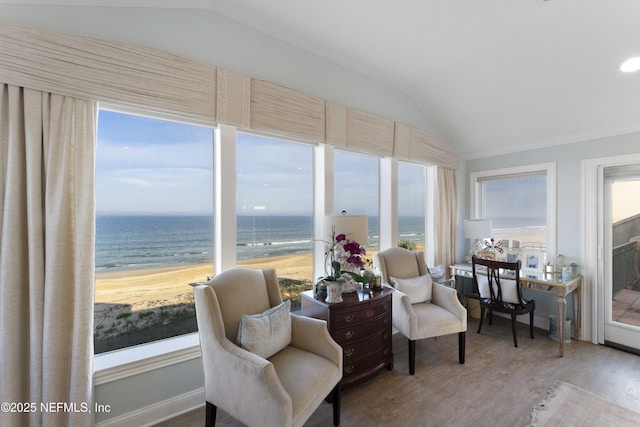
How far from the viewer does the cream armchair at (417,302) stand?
2488mm

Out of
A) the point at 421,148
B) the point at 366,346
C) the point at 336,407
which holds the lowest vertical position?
the point at 336,407

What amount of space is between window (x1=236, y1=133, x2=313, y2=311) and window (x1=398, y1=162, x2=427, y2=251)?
1.36 m

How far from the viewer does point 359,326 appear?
2217mm

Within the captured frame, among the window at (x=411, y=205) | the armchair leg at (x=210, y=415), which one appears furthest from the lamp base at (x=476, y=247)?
the armchair leg at (x=210, y=415)

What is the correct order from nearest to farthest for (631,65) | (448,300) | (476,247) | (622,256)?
1. (631,65)
2. (448,300)
3. (622,256)
4. (476,247)

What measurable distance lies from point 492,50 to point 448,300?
245cm

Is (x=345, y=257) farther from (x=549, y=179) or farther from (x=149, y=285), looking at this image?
(x=549, y=179)

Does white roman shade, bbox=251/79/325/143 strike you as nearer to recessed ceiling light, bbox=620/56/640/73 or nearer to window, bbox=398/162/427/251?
window, bbox=398/162/427/251

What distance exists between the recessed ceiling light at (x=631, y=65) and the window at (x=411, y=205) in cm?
203

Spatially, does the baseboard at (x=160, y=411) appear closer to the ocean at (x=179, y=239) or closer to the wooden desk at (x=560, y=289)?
the ocean at (x=179, y=239)

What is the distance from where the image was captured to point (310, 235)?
285 centimetres

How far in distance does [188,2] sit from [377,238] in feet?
9.25

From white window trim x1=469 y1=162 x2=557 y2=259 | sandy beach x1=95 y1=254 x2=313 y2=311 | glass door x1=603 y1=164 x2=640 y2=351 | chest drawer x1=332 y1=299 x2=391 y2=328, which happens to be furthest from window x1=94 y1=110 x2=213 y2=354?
glass door x1=603 y1=164 x2=640 y2=351

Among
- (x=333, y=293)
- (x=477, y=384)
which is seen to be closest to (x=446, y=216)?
(x=477, y=384)
